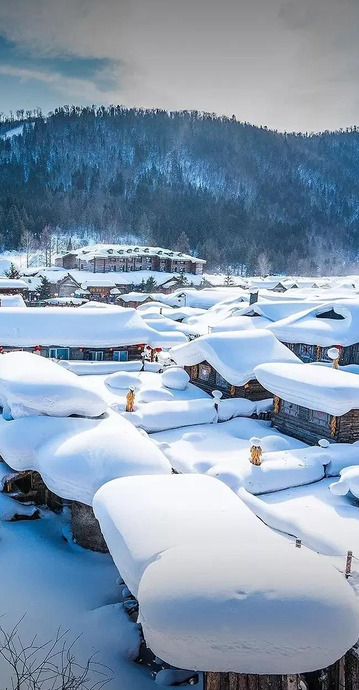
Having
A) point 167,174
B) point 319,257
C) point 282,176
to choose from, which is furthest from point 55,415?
point 282,176

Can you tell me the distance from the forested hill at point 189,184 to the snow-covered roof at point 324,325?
255ft

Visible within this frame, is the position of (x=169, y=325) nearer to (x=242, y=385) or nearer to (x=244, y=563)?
(x=242, y=385)

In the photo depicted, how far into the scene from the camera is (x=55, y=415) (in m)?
14.6

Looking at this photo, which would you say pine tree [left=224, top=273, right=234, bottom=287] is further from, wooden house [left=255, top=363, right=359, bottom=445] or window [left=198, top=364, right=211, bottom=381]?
wooden house [left=255, top=363, right=359, bottom=445]

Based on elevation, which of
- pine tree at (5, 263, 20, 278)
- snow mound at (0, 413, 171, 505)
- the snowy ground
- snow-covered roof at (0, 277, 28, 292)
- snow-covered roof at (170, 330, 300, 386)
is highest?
pine tree at (5, 263, 20, 278)

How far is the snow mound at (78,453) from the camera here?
11469 mm

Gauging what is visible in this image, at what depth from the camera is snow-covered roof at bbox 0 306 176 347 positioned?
2645 centimetres

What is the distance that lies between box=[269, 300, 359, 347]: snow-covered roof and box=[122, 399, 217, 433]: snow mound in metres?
9.86

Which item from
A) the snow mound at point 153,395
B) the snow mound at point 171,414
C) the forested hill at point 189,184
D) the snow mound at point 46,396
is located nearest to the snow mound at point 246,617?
the snow mound at point 46,396

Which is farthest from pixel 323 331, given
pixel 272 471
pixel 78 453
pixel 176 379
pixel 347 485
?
pixel 78 453

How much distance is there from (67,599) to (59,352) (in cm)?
1891

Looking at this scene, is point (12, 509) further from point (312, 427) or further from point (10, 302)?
point (10, 302)

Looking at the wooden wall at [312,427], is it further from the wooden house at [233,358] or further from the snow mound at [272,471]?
the wooden house at [233,358]

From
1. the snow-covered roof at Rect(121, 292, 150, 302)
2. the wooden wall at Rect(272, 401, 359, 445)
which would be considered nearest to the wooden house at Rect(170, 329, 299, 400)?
the wooden wall at Rect(272, 401, 359, 445)
